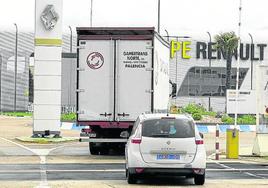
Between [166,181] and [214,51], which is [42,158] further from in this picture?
[214,51]

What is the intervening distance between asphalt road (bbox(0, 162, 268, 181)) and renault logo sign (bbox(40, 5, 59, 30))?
1282cm

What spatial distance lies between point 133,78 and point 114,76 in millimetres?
613

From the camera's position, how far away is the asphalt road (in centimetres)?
1841

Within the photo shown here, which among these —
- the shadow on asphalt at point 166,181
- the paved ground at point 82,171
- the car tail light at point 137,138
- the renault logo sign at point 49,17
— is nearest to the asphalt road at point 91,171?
the paved ground at point 82,171

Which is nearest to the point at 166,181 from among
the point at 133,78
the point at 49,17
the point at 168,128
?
the point at 168,128

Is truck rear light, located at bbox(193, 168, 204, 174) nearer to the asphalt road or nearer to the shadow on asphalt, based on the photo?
the shadow on asphalt

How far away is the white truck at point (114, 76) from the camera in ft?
80.7

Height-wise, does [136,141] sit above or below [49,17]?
below

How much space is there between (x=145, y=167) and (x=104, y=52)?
8829mm

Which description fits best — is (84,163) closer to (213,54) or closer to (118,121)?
(118,121)

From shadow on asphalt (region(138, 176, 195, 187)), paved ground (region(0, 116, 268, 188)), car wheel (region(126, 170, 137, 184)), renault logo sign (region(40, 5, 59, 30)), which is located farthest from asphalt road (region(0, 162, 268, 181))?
renault logo sign (region(40, 5, 59, 30))

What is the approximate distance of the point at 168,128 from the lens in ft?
55.3

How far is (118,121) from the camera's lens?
2455 centimetres

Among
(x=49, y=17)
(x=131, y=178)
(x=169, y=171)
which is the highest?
(x=49, y=17)
